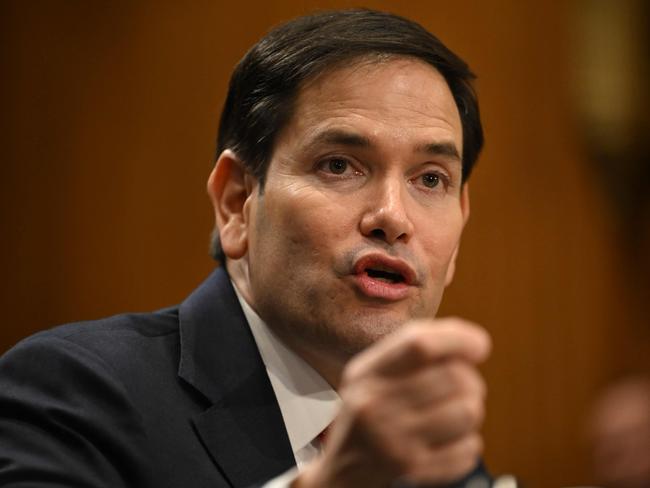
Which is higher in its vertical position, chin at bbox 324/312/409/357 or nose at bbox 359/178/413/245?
nose at bbox 359/178/413/245

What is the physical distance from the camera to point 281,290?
2.08 meters

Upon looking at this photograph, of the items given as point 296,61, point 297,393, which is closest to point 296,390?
point 297,393

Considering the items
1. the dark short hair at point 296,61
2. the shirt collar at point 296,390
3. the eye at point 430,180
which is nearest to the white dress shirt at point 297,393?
the shirt collar at point 296,390

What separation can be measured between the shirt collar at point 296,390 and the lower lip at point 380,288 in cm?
26

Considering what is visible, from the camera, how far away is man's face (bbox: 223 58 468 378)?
1996 mm

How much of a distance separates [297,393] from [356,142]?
533 millimetres

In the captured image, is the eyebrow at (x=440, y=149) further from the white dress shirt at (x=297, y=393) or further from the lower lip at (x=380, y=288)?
the white dress shirt at (x=297, y=393)

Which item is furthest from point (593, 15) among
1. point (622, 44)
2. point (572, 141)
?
point (572, 141)

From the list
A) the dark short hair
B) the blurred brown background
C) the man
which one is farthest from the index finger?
the blurred brown background

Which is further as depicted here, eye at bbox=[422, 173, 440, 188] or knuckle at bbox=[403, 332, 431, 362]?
eye at bbox=[422, 173, 440, 188]

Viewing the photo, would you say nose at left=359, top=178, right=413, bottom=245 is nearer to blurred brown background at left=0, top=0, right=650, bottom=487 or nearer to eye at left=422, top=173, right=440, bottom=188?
eye at left=422, top=173, right=440, bottom=188

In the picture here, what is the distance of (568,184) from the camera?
4.49m

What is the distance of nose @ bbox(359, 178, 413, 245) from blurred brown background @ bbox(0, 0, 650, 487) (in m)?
2.02

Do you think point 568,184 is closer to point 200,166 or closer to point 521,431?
point 521,431
